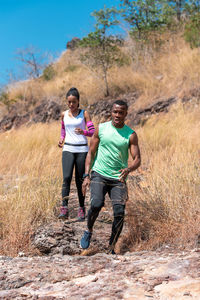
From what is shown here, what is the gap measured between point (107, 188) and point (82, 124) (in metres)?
1.20

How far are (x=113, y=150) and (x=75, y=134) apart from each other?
3.49 feet

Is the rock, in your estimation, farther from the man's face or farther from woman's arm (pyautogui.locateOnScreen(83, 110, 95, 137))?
woman's arm (pyautogui.locateOnScreen(83, 110, 95, 137))

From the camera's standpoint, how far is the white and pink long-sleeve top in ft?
13.8

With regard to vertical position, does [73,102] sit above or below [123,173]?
above

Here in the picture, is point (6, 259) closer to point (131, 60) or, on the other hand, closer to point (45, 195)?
point (45, 195)

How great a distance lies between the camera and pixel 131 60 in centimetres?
1373

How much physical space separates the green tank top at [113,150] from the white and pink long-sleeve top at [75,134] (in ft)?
2.74

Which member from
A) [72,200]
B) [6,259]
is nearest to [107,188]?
[6,259]

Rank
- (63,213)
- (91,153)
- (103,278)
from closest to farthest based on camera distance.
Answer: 1. (103,278)
2. (91,153)
3. (63,213)

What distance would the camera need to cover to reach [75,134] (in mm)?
4242

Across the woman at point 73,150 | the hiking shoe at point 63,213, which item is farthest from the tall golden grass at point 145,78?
the hiking shoe at point 63,213

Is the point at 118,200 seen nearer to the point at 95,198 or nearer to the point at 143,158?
the point at 95,198

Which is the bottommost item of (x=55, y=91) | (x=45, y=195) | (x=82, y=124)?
(x=45, y=195)

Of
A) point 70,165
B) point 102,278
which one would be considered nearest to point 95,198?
point 70,165
